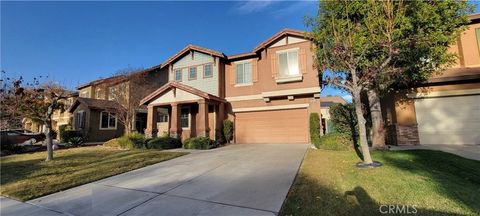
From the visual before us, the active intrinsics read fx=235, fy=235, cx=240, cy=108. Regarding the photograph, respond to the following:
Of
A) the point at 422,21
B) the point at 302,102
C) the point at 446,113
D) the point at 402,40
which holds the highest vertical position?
the point at 422,21

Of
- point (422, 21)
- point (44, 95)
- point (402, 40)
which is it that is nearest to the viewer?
point (402, 40)

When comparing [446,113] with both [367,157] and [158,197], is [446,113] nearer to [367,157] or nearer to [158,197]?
[367,157]

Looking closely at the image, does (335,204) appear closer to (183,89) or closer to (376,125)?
(376,125)

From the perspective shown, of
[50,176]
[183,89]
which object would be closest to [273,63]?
[183,89]

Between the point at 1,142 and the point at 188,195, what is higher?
the point at 1,142

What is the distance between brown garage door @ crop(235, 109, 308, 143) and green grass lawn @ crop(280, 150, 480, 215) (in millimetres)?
8178

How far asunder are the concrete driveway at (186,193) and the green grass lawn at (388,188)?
1.58ft

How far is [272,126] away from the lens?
16.9 meters

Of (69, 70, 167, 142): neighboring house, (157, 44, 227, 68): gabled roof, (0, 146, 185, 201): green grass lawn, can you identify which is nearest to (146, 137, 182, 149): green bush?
(0, 146, 185, 201): green grass lawn

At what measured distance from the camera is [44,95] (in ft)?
47.0

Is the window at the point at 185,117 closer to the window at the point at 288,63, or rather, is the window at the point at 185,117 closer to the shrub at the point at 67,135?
the window at the point at 288,63

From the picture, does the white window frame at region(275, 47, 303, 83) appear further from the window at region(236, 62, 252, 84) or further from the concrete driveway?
the concrete driveway

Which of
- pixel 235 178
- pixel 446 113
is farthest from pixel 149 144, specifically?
pixel 446 113

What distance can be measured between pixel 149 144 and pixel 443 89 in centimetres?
1727
